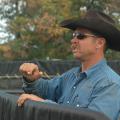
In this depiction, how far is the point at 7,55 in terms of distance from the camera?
38.6m

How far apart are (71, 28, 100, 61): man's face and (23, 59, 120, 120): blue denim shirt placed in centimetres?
14

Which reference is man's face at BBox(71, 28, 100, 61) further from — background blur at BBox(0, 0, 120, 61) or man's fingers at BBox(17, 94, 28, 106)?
background blur at BBox(0, 0, 120, 61)

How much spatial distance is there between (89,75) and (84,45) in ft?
0.98

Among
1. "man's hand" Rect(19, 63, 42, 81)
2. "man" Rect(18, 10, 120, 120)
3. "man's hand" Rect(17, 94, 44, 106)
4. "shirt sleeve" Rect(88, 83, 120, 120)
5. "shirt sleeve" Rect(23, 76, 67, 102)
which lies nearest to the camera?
"shirt sleeve" Rect(88, 83, 120, 120)

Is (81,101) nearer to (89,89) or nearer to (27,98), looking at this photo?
(89,89)

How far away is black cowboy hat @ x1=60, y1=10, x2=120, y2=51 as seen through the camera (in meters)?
4.76

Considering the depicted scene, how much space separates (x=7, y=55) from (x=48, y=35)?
12.7 ft

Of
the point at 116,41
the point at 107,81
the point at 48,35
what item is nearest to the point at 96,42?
the point at 116,41

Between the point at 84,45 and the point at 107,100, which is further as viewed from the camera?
the point at 84,45

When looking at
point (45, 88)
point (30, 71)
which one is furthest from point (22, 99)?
point (45, 88)

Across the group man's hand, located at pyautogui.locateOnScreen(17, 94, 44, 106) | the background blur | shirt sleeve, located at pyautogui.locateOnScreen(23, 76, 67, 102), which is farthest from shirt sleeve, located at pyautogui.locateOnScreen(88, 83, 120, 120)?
the background blur

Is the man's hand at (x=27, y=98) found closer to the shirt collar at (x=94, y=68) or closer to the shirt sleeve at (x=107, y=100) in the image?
the shirt collar at (x=94, y=68)

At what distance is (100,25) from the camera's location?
477 cm

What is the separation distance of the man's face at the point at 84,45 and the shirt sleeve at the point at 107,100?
48 cm
